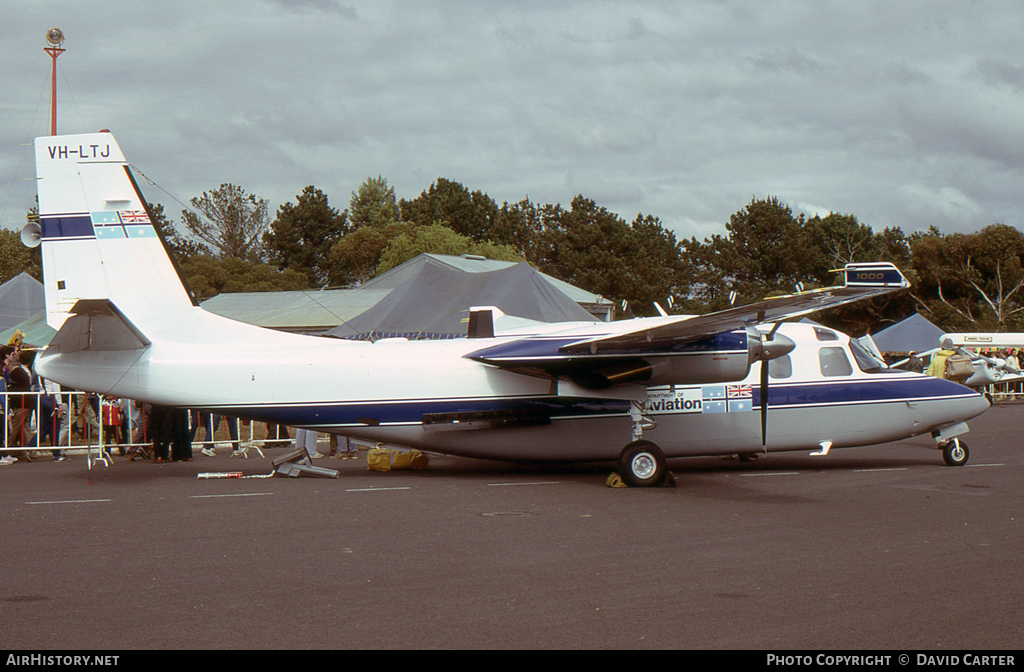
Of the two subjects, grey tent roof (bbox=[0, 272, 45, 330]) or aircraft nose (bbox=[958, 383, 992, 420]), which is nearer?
aircraft nose (bbox=[958, 383, 992, 420])

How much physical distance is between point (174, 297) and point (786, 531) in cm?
886

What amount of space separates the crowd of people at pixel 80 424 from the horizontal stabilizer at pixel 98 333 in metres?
3.76

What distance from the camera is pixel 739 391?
43.6 ft

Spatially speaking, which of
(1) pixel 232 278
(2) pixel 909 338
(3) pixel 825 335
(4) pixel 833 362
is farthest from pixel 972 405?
(1) pixel 232 278

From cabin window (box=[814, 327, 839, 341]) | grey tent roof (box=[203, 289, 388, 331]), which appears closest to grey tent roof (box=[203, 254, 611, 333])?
grey tent roof (box=[203, 289, 388, 331])

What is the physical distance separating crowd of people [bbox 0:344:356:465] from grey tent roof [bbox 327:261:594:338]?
12.4ft

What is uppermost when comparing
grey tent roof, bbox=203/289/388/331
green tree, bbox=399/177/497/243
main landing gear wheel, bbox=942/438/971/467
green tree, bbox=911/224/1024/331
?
green tree, bbox=399/177/497/243

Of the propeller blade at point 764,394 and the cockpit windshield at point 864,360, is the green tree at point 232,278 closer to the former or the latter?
the cockpit windshield at point 864,360

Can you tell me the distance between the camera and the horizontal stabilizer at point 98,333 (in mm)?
11000

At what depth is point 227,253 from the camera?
275 feet

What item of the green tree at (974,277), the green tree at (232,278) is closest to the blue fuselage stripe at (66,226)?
the green tree at (232,278)

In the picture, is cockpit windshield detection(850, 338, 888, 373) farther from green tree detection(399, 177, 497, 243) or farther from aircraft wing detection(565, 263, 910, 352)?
green tree detection(399, 177, 497, 243)

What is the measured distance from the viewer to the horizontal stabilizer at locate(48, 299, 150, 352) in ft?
36.1

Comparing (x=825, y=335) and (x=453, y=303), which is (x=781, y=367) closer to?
(x=825, y=335)
